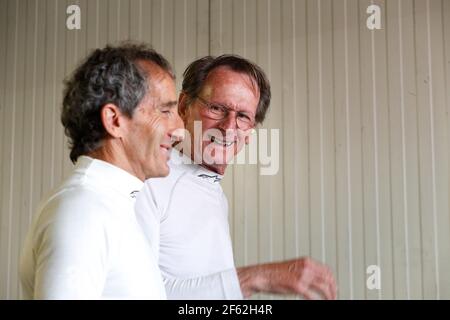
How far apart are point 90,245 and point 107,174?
17 cm

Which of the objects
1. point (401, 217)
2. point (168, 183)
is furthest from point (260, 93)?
point (401, 217)

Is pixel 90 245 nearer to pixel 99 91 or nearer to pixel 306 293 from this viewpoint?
pixel 99 91

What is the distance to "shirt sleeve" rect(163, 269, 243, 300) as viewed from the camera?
112 centimetres

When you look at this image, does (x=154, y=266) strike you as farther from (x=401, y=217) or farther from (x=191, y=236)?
(x=401, y=217)

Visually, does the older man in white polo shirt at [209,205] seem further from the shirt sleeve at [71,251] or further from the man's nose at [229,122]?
the shirt sleeve at [71,251]

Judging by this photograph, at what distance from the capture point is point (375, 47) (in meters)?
2.03

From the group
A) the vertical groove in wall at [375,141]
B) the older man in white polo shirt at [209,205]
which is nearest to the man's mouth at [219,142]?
the older man in white polo shirt at [209,205]

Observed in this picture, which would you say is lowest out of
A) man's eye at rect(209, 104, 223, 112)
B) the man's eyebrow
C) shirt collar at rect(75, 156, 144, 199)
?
shirt collar at rect(75, 156, 144, 199)

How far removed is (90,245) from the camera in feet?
2.40

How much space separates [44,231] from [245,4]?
1564 millimetres

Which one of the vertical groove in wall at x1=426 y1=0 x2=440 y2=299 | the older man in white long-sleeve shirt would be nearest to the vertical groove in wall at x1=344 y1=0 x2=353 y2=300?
the vertical groove in wall at x1=426 y1=0 x2=440 y2=299

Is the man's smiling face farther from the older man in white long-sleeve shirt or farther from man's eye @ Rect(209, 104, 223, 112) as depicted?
the older man in white long-sleeve shirt

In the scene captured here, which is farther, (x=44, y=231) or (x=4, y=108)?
(x=4, y=108)

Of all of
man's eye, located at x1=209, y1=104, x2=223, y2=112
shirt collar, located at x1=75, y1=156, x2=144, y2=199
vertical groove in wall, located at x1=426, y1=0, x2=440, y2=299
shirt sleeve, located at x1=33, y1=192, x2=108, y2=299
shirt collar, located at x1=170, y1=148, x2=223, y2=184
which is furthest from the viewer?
vertical groove in wall, located at x1=426, y1=0, x2=440, y2=299
